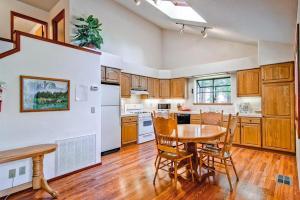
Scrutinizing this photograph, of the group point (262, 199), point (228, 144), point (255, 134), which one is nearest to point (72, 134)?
point (228, 144)

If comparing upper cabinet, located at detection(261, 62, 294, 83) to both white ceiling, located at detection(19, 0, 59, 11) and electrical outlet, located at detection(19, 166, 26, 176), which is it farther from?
white ceiling, located at detection(19, 0, 59, 11)

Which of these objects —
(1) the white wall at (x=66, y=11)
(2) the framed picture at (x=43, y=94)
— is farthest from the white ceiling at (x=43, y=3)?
(2) the framed picture at (x=43, y=94)

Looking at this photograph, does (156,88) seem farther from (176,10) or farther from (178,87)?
(176,10)

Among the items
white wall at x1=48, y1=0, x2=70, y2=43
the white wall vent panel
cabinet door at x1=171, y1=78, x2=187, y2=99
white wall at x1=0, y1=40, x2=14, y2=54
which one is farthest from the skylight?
the white wall vent panel

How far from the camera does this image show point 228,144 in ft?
8.77

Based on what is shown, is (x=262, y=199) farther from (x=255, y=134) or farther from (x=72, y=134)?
(x=72, y=134)

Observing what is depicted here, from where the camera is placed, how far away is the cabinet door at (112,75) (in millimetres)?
4281

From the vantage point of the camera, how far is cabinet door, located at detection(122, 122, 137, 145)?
4781mm

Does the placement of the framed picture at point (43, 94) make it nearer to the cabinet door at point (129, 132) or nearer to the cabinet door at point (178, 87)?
the cabinet door at point (129, 132)

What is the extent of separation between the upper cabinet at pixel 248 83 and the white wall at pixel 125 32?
127 inches

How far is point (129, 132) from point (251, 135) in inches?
128

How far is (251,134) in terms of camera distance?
4430 mm

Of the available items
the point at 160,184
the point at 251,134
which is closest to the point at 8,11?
the point at 160,184

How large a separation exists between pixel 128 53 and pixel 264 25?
3.85 m
